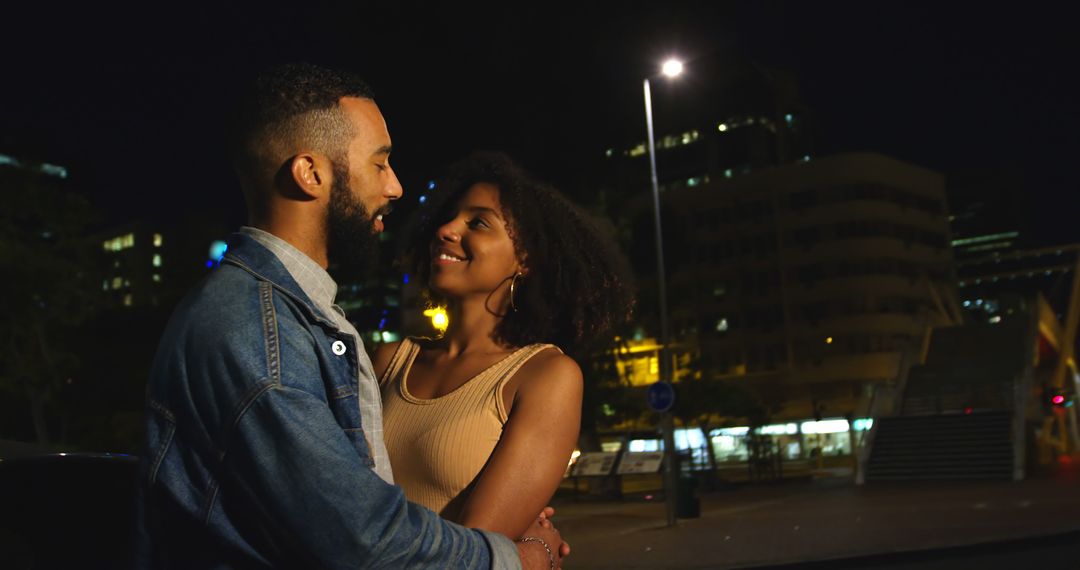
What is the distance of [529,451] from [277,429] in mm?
884

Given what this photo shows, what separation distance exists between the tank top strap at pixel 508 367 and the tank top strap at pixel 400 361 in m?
0.35

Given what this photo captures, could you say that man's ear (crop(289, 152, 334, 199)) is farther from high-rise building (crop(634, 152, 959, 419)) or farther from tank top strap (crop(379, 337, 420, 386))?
high-rise building (crop(634, 152, 959, 419))

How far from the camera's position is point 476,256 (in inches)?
109

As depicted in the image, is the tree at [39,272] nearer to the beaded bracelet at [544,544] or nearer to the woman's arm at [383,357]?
the woman's arm at [383,357]

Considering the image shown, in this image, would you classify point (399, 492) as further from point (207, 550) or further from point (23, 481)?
point (23, 481)

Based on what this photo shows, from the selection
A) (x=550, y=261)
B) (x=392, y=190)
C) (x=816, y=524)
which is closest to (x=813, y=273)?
(x=816, y=524)

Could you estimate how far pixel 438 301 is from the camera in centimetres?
327

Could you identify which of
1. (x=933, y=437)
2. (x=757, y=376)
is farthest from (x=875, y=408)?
(x=757, y=376)

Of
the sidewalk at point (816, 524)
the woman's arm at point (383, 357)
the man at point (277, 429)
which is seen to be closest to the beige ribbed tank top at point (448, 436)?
the woman's arm at point (383, 357)

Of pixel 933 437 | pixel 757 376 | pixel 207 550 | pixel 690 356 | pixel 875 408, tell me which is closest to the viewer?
pixel 207 550

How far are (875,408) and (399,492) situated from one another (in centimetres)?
3279

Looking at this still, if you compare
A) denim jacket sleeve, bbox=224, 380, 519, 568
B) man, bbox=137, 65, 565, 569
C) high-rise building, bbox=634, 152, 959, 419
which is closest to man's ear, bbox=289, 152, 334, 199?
man, bbox=137, 65, 565, 569

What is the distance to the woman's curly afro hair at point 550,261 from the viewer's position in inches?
111

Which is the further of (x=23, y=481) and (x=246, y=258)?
(x=23, y=481)
